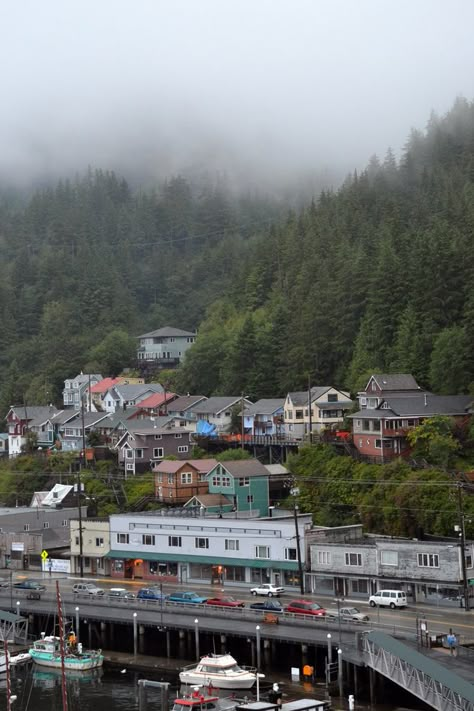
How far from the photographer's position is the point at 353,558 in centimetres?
6912

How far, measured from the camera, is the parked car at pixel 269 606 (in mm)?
62812

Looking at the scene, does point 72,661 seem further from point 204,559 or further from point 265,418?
point 265,418

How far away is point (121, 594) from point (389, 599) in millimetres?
16215

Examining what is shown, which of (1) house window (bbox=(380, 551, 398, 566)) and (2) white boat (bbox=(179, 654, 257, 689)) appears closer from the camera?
(2) white boat (bbox=(179, 654, 257, 689))

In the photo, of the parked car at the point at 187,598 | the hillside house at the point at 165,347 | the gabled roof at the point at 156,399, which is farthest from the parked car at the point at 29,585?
the hillside house at the point at 165,347

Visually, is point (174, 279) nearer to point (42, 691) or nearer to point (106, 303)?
point (106, 303)

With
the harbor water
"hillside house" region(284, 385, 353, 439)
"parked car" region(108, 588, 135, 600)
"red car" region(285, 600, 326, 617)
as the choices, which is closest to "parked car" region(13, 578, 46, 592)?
"parked car" region(108, 588, 135, 600)

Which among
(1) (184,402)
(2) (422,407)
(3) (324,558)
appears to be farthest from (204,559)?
(1) (184,402)

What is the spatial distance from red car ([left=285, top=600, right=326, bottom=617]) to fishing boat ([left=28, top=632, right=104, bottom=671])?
1009cm

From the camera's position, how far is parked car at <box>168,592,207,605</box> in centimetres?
6677

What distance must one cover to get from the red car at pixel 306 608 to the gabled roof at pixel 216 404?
45091 millimetres

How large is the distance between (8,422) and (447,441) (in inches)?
2332

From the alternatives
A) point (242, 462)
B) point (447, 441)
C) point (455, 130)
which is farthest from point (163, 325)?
point (447, 441)

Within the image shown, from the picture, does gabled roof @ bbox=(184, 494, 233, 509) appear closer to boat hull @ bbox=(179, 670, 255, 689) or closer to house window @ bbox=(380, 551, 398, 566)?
house window @ bbox=(380, 551, 398, 566)
